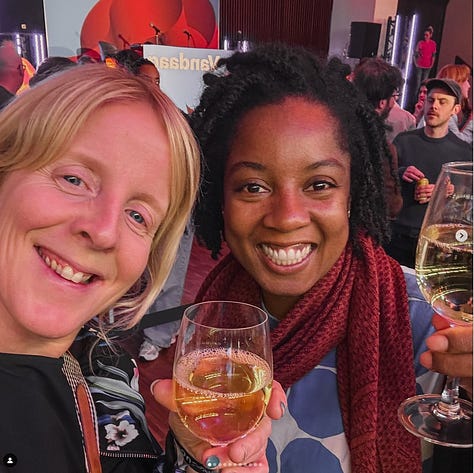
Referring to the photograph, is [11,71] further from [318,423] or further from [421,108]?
[318,423]

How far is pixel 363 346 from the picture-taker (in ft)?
4.22

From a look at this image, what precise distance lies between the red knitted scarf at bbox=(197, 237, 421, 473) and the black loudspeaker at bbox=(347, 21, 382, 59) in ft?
17.7

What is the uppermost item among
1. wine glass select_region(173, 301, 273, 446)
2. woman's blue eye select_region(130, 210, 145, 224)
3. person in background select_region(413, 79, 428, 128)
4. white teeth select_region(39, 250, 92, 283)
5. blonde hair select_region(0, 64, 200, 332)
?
blonde hair select_region(0, 64, 200, 332)

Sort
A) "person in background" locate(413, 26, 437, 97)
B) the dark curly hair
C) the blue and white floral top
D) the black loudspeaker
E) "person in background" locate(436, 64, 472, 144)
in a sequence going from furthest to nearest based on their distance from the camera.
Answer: "person in background" locate(413, 26, 437, 97)
the black loudspeaker
"person in background" locate(436, 64, 472, 144)
the dark curly hair
the blue and white floral top

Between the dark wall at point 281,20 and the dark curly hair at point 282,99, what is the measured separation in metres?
9.27

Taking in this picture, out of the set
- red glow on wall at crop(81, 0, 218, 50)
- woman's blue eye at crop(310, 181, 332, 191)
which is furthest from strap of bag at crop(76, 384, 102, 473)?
red glow on wall at crop(81, 0, 218, 50)

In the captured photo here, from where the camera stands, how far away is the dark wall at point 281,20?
10.3 meters

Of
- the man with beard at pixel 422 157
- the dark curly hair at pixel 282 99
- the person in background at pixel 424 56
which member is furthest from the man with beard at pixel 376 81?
the person in background at pixel 424 56

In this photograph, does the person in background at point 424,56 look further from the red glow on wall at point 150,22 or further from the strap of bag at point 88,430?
the strap of bag at point 88,430

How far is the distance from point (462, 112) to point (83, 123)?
13.2 ft

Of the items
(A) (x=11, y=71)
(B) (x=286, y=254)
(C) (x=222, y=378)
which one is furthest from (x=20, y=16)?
(C) (x=222, y=378)

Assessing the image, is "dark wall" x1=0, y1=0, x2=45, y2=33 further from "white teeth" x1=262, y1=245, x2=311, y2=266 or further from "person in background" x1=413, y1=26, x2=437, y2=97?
"white teeth" x1=262, y1=245, x2=311, y2=266

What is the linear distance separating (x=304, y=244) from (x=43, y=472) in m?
0.74

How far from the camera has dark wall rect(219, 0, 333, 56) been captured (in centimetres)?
1026
